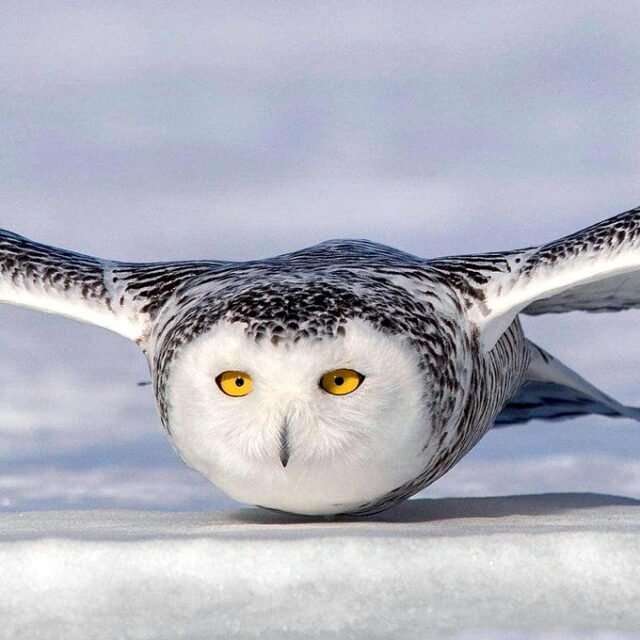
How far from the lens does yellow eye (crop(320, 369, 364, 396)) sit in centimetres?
503

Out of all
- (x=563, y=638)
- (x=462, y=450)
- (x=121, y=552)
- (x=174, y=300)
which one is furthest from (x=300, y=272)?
(x=563, y=638)

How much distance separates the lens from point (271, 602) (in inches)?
172

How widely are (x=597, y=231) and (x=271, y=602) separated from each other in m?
2.89

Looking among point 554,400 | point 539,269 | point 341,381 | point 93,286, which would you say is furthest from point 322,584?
point 554,400

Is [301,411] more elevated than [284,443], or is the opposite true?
[301,411]

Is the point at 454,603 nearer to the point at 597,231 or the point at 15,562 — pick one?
the point at 15,562

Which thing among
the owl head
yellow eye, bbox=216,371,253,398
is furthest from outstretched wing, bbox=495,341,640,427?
yellow eye, bbox=216,371,253,398

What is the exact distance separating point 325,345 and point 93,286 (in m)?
2.06

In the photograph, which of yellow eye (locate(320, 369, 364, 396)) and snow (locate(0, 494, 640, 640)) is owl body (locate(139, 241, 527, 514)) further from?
snow (locate(0, 494, 640, 640))

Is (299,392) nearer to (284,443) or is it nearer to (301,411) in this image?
(301,411)

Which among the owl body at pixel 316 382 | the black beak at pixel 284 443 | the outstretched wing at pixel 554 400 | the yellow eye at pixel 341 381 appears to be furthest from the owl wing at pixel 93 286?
the outstretched wing at pixel 554 400

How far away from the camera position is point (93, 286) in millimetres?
6609

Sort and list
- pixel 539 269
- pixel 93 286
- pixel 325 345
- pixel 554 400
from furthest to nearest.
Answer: pixel 554 400
pixel 93 286
pixel 539 269
pixel 325 345

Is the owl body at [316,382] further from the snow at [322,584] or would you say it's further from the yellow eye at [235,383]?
the snow at [322,584]
